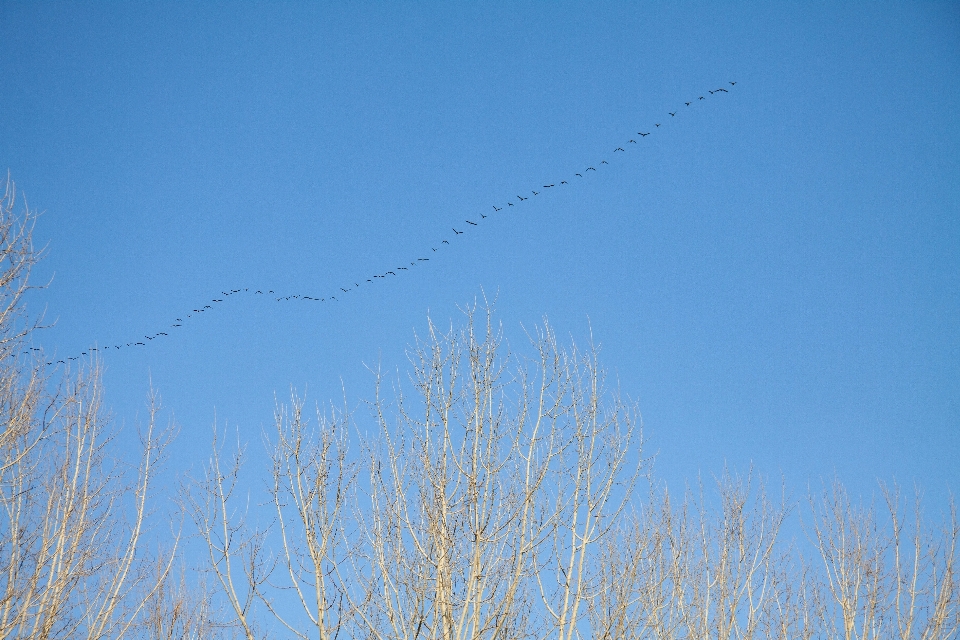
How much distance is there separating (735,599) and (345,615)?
4432mm

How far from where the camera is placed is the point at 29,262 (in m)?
5.73

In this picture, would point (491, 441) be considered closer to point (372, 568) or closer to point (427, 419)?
point (427, 419)

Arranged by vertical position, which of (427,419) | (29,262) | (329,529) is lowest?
(329,529)

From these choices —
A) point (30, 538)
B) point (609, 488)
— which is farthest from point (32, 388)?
point (609, 488)

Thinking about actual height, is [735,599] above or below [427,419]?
below

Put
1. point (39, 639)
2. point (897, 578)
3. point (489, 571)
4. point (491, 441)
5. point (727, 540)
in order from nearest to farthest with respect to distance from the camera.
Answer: point (489, 571) < point (491, 441) < point (39, 639) < point (897, 578) < point (727, 540)

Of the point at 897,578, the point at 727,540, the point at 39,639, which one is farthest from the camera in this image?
the point at 727,540

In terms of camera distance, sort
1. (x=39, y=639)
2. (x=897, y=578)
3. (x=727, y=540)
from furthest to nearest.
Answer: (x=727, y=540)
(x=897, y=578)
(x=39, y=639)

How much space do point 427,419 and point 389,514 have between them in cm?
72

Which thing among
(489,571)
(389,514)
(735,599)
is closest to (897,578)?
(735,599)

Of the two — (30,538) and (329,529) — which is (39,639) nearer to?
(30,538)

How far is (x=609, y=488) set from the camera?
5.81m

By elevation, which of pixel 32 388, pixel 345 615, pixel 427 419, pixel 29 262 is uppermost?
pixel 29 262

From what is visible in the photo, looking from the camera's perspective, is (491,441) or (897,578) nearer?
(491,441)
